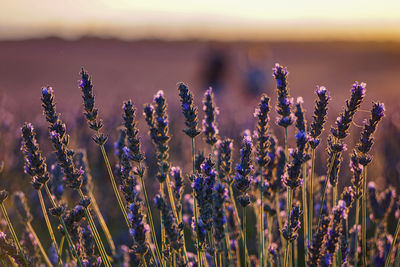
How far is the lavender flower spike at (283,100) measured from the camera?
2.10m

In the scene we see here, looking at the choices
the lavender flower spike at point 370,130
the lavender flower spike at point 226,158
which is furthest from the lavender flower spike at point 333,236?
the lavender flower spike at point 226,158

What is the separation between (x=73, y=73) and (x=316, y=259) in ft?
117

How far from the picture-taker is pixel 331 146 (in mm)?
2066

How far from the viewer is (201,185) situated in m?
1.91

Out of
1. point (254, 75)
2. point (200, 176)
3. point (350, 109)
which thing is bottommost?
point (200, 176)

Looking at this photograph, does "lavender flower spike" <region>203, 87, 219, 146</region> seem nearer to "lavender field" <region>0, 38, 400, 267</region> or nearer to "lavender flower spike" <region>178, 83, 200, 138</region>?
"lavender field" <region>0, 38, 400, 267</region>

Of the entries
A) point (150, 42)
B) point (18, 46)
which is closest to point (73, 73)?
point (18, 46)

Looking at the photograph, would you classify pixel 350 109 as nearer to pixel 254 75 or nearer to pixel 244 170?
pixel 244 170

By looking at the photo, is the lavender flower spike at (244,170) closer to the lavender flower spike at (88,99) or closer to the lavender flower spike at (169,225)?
the lavender flower spike at (169,225)

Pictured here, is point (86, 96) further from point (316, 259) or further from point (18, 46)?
point (18, 46)

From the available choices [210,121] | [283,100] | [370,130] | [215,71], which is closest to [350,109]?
[370,130]

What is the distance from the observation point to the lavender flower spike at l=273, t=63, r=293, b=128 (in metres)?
2.10

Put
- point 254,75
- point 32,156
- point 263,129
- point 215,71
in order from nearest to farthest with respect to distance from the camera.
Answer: point 32,156, point 263,129, point 215,71, point 254,75

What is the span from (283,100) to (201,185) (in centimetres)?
55
